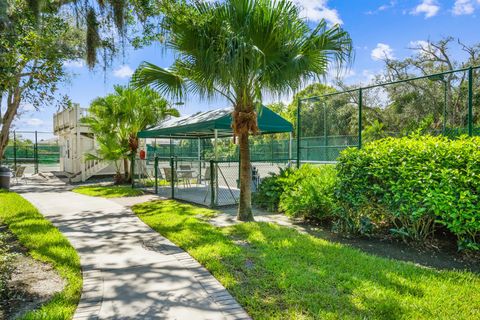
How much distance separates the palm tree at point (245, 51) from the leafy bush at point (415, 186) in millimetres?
1988

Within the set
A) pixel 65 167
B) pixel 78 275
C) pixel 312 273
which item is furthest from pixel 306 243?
pixel 65 167

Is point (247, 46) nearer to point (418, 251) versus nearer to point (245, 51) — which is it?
point (245, 51)

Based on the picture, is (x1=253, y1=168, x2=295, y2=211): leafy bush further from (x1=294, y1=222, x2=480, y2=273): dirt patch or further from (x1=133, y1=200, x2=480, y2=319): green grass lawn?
(x1=133, y1=200, x2=480, y2=319): green grass lawn

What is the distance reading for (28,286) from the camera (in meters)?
3.74

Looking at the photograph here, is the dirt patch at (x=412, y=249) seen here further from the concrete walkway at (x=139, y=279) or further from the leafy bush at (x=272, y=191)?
the concrete walkway at (x=139, y=279)

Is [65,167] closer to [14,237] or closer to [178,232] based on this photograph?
[14,237]

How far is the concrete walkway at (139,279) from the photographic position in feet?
10.2

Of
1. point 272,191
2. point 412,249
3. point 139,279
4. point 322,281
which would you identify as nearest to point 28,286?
point 139,279

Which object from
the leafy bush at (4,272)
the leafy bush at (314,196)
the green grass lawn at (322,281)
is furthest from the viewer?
the leafy bush at (314,196)

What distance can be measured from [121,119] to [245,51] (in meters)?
10.8

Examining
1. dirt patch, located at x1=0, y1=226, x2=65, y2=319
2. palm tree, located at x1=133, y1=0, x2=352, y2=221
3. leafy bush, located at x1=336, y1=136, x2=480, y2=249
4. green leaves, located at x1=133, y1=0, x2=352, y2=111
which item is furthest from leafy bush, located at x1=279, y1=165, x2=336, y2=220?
dirt patch, located at x1=0, y1=226, x2=65, y2=319

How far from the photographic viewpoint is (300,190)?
6.79 meters

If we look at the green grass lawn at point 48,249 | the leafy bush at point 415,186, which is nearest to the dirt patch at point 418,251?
the leafy bush at point 415,186

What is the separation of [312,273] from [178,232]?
2935 millimetres
